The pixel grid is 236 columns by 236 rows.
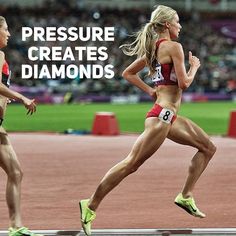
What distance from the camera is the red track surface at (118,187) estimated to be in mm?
9789

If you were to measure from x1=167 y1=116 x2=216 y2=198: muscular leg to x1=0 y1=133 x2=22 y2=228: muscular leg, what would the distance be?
1652 mm

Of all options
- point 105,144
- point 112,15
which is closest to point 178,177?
point 105,144

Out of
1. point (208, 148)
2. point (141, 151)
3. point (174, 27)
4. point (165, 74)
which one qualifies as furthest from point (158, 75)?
point (208, 148)

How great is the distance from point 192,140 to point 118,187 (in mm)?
3907

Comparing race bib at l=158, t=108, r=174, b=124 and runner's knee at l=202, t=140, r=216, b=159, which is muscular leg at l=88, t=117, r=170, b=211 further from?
runner's knee at l=202, t=140, r=216, b=159

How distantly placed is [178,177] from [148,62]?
5321 millimetres

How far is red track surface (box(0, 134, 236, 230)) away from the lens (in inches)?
385

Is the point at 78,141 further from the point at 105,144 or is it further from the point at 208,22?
the point at 208,22

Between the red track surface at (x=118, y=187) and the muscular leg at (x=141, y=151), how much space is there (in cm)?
61

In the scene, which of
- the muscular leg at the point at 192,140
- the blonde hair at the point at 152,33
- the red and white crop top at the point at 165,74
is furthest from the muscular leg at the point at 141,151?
the blonde hair at the point at 152,33

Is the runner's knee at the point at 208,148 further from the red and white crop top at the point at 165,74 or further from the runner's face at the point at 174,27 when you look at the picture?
the runner's face at the point at 174,27

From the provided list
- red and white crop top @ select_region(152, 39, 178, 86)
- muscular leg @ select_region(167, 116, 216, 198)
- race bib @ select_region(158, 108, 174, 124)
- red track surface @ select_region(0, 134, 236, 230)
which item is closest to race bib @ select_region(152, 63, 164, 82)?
red and white crop top @ select_region(152, 39, 178, 86)

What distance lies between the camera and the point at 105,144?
68.6 feet

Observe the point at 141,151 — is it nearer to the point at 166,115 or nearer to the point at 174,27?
the point at 166,115
